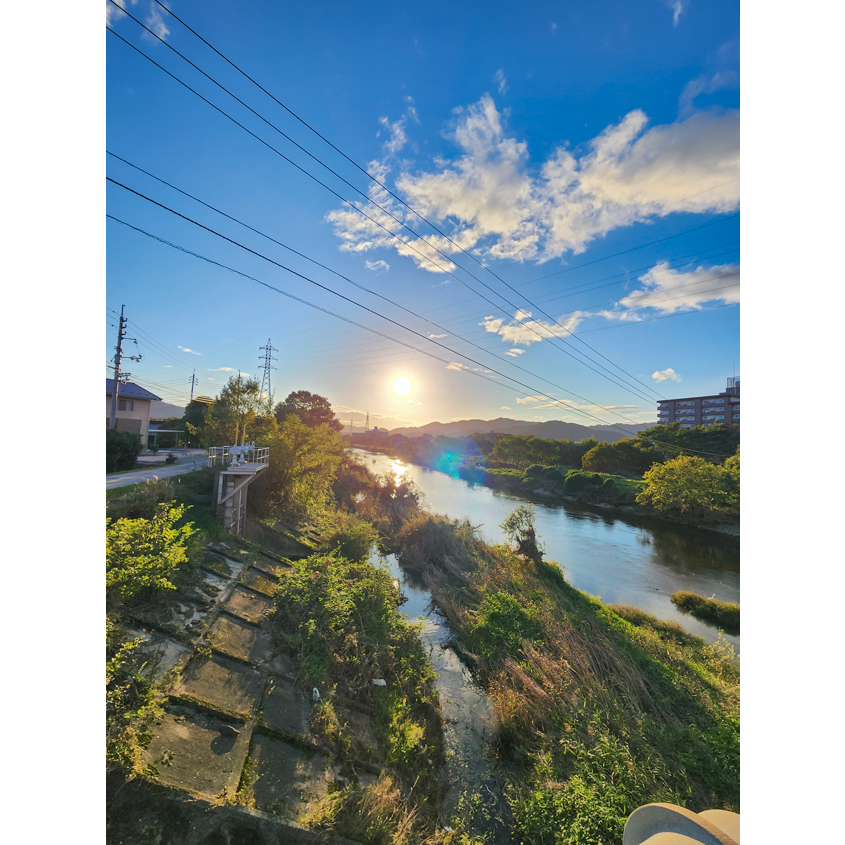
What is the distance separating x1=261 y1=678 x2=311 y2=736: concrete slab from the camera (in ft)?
9.12

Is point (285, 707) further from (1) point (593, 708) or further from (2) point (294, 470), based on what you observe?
(1) point (593, 708)

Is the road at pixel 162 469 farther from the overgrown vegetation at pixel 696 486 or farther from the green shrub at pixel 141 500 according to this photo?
the overgrown vegetation at pixel 696 486

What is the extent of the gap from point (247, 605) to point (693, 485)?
6599mm

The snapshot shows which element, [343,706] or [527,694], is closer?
[343,706]

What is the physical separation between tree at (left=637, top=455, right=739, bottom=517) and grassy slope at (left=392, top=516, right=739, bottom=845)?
2093 millimetres

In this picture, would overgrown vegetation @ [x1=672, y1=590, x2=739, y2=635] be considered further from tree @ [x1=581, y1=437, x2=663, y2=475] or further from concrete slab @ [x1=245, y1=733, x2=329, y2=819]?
concrete slab @ [x1=245, y1=733, x2=329, y2=819]

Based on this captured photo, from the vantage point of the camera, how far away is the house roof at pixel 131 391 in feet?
5.95

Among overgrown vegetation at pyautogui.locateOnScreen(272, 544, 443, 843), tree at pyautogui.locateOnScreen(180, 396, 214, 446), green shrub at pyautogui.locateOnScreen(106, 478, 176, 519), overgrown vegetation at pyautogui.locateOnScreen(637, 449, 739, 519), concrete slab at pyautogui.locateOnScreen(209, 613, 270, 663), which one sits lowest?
overgrown vegetation at pyautogui.locateOnScreen(272, 544, 443, 843)

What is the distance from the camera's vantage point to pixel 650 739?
3.54 meters

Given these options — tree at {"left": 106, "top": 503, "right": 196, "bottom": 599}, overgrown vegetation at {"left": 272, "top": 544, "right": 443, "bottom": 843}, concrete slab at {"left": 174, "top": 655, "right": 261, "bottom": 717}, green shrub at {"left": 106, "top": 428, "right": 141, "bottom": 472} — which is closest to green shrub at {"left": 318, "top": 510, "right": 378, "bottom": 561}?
overgrown vegetation at {"left": 272, "top": 544, "right": 443, "bottom": 843}

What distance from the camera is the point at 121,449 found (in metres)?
2.07
